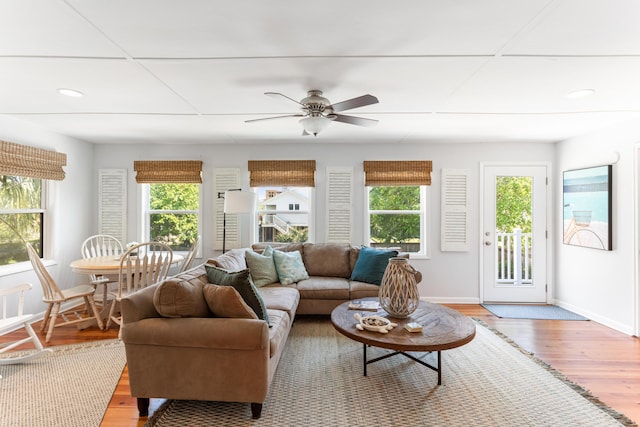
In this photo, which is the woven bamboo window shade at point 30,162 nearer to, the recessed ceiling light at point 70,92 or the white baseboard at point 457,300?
the recessed ceiling light at point 70,92

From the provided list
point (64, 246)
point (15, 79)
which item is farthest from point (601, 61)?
point (64, 246)

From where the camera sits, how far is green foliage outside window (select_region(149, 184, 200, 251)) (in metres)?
4.86

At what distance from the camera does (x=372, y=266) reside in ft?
12.7

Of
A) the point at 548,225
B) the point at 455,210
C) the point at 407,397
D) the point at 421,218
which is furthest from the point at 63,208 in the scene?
the point at 548,225

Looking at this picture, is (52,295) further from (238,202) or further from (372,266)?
(372,266)

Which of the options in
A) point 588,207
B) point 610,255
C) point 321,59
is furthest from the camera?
point 588,207

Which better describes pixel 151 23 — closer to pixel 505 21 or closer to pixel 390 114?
pixel 505 21

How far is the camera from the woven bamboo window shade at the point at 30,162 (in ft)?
11.0

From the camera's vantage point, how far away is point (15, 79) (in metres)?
2.45

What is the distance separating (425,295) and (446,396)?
8.16 ft

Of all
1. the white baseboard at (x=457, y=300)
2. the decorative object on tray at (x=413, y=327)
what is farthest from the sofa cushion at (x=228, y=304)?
the white baseboard at (x=457, y=300)

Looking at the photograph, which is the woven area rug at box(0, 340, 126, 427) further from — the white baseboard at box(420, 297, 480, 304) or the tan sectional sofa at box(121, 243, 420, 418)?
the white baseboard at box(420, 297, 480, 304)

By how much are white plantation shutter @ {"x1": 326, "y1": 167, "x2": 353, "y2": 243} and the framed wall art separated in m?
2.87

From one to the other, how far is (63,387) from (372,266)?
2991 millimetres
